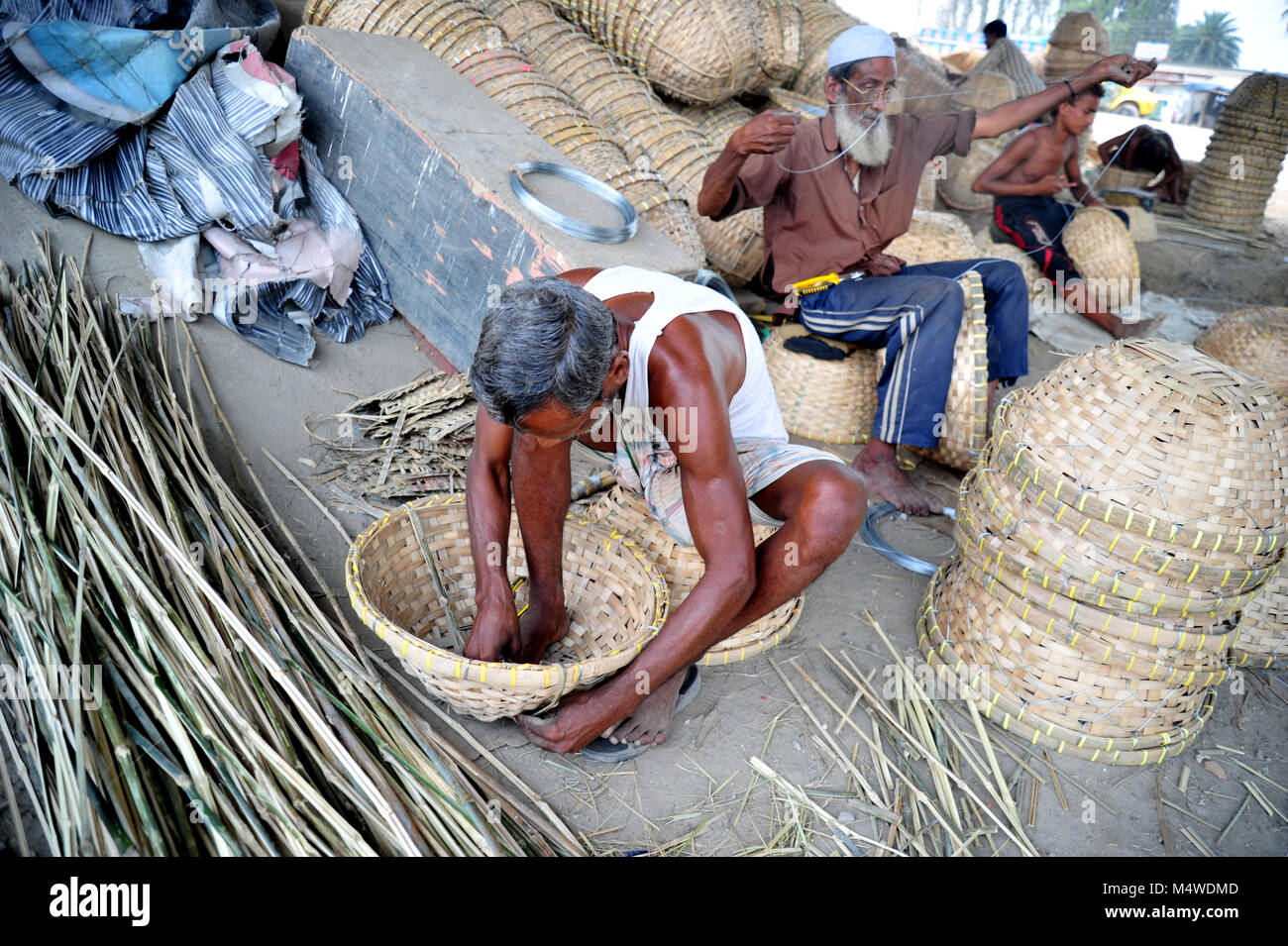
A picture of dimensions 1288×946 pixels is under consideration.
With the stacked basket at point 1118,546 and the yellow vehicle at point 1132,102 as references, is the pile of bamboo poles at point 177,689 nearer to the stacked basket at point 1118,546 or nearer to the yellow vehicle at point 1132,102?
the stacked basket at point 1118,546

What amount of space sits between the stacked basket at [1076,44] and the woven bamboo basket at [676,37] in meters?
3.42

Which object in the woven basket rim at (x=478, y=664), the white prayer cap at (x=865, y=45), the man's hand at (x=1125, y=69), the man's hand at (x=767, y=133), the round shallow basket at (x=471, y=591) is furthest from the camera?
the man's hand at (x=1125, y=69)

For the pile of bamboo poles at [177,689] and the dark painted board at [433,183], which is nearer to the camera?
the pile of bamboo poles at [177,689]

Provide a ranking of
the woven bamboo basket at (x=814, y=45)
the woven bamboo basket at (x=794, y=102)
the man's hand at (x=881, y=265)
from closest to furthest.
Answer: the man's hand at (x=881, y=265), the woven bamboo basket at (x=794, y=102), the woven bamboo basket at (x=814, y=45)

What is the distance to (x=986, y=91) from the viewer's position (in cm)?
661

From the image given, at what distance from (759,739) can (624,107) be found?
3.23 metres

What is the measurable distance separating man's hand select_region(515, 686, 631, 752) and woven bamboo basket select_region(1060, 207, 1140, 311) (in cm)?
435

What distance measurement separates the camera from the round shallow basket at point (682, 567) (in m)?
2.30

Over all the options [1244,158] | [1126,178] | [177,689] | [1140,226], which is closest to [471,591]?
[177,689]

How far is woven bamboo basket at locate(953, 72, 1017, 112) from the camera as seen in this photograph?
6.53 metres

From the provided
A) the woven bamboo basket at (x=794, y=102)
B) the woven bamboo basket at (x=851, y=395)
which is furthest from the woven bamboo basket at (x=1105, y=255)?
the woven bamboo basket at (x=851, y=395)

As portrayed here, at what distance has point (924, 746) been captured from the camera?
2109 millimetres

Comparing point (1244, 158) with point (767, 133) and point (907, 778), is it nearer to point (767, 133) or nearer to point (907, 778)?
point (767, 133)

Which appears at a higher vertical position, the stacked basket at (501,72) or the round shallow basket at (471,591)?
the stacked basket at (501,72)
